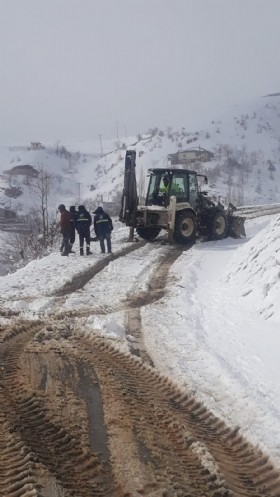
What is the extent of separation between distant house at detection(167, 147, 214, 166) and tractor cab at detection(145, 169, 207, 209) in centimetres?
6494

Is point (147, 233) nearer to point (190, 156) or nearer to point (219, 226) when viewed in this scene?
point (219, 226)

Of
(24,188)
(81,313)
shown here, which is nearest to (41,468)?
(81,313)

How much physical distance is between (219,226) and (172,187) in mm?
2675

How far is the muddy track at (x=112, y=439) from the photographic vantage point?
312cm

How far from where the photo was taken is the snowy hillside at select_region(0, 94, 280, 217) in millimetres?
71531

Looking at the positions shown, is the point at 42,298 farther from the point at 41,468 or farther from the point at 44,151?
the point at 44,151

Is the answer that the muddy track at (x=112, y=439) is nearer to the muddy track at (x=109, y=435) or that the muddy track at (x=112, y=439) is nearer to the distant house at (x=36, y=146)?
the muddy track at (x=109, y=435)

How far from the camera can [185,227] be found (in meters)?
16.8

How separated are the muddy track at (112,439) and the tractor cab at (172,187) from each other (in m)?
11.8

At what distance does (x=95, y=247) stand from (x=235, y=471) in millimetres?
13081

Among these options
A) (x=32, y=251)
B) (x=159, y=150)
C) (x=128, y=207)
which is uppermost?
(x=159, y=150)

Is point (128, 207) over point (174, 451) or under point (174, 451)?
over

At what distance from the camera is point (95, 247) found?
1620 centimetres

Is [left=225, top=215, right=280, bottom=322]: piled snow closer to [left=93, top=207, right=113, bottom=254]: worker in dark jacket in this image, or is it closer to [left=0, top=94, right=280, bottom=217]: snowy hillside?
[left=93, top=207, right=113, bottom=254]: worker in dark jacket
